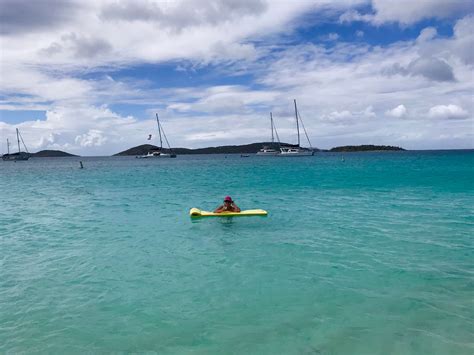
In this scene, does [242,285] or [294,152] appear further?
[294,152]

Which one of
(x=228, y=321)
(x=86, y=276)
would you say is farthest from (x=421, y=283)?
(x=86, y=276)

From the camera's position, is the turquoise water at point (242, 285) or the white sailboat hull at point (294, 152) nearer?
the turquoise water at point (242, 285)

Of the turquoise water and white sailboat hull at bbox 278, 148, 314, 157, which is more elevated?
white sailboat hull at bbox 278, 148, 314, 157

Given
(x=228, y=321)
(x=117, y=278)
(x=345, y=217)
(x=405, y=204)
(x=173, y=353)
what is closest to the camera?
(x=173, y=353)

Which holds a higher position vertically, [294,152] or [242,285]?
[294,152]

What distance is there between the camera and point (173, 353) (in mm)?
7258

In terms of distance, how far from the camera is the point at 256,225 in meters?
18.8

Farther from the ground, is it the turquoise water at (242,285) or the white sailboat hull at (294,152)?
the white sailboat hull at (294,152)

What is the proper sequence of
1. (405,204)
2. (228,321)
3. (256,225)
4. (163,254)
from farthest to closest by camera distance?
1. (405,204)
2. (256,225)
3. (163,254)
4. (228,321)

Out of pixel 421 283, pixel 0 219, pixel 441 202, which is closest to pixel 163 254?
pixel 421 283

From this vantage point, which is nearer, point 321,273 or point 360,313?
point 360,313

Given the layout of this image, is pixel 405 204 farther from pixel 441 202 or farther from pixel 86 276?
pixel 86 276

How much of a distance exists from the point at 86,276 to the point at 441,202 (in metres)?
23.6

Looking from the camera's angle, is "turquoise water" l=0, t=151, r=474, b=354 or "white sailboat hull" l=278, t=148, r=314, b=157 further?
"white sailboat hull" l=278, t=148, r=314, b=157
